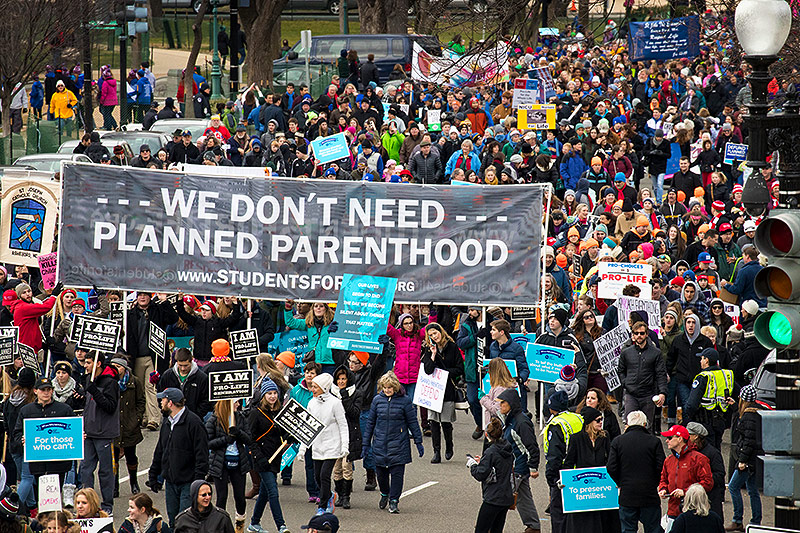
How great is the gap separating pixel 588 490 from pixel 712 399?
3.19m

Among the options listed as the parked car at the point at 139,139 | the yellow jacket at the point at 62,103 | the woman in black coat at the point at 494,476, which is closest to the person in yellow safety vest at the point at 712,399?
the woman in black coat at the point at 494,476

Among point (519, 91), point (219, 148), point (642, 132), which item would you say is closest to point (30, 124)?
point (219, 148)

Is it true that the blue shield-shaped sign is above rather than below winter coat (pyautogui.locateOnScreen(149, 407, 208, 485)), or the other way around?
above

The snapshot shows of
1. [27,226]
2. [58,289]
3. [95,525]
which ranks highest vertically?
[27,226]

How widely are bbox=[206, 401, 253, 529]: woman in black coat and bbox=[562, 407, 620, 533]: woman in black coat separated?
2.92 meters

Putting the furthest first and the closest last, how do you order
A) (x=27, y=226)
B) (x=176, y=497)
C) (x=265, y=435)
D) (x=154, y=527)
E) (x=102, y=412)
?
(x=27, y=226), (x=102, y=412), (x=265, y=435), (x=176, y=497), (x=154, y=527)

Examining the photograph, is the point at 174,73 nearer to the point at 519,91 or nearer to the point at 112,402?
the point at 519,91

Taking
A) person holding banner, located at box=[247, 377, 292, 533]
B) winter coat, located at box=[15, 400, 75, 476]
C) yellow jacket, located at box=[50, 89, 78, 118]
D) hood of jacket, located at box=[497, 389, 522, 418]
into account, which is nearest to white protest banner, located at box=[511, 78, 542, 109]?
yellow jacket, located at box=[50, 89, 78, 118]

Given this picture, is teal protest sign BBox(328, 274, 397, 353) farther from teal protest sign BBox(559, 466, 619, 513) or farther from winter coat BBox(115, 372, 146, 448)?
teal protest sign BBox(559, 466, 619, 513)

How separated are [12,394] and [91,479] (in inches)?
44.2

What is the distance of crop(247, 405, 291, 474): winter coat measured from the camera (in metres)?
12.4

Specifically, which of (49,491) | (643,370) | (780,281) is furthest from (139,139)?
(780,281)

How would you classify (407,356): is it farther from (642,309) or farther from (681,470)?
(681,470)

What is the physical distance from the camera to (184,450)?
12.0 m
